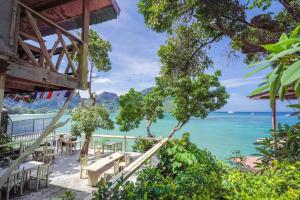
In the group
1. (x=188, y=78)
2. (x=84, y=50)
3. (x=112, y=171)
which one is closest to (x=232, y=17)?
(x=84, y=50)

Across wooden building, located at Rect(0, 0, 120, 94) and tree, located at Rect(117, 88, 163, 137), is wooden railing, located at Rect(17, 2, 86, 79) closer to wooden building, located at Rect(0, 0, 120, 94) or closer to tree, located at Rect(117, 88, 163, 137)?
wooden building, located at Rect(0, 0, 120, 94)

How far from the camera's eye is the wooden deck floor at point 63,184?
18.5 ft

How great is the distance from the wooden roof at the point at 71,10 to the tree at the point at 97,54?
6.52 m

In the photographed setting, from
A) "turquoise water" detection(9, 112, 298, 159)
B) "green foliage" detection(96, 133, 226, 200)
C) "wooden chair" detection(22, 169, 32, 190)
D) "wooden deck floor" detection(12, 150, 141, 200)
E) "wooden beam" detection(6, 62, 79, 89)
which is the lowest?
"turquoise water" detection(9, 112, 298, 159)

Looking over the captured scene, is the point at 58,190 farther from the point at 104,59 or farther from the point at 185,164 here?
the point at 104,59

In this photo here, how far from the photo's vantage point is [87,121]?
960 centimetres

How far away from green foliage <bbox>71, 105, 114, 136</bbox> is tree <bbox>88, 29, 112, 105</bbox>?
1.35 m

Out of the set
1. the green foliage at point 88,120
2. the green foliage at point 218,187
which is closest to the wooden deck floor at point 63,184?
the green foliage at point 88,120

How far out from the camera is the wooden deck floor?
A: 18.5 ft

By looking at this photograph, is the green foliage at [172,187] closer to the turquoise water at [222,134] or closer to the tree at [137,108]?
the turquoise water at [222,134]

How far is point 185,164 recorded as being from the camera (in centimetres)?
421

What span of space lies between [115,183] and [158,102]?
10004mm

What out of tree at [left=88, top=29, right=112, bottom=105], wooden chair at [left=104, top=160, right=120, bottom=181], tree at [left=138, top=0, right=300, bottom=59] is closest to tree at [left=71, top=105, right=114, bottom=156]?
tree at [left=88, top=29, right=112, bottom=105]

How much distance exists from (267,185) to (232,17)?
4.63 m
